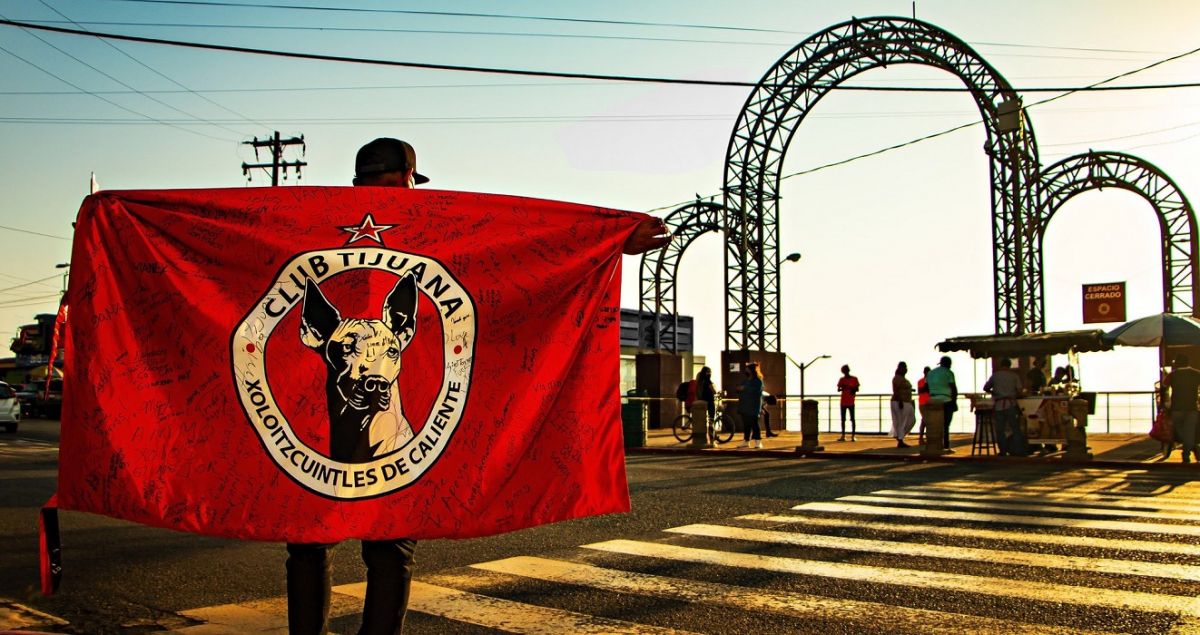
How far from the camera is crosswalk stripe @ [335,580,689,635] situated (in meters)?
5.36

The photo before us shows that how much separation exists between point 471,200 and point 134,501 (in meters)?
1.77

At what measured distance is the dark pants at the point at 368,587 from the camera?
141 inches

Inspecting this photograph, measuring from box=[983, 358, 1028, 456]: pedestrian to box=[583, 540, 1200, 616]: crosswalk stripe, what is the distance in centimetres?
1187

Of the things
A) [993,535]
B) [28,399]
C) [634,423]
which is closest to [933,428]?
[634,423]

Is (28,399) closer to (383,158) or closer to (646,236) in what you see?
(383,158)

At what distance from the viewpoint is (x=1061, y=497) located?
1182 cm

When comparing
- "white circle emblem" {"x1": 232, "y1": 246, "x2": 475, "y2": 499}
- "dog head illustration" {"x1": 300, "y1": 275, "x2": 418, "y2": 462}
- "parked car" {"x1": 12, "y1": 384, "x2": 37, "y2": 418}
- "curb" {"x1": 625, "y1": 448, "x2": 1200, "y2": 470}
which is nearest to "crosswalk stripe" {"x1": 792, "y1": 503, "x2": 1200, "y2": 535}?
"curb" {"x1": 625, "y1": 448, "x2": 1200, "y2": 470}

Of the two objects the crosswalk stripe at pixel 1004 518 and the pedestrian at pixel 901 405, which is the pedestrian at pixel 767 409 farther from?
the crosswalk stripe at pixel 1004 518

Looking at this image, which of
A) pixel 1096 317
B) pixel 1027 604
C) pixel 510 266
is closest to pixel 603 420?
pixel 510 266

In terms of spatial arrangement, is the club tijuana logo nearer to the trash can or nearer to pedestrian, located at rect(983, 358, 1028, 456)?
pedestrian, located at rect(983, 358, 1028, 456)

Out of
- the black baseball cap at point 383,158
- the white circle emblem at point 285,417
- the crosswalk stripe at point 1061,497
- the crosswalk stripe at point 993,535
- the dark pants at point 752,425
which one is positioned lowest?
the crosswalk stripe at point 1061,497

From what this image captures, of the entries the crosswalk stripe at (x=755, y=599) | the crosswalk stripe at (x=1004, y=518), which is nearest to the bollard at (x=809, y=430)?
the crosswalk stripe at (x=1004, y=518)

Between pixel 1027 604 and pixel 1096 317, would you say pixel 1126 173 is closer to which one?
pixel 1096 317

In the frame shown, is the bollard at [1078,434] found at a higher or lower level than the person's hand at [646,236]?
lower
